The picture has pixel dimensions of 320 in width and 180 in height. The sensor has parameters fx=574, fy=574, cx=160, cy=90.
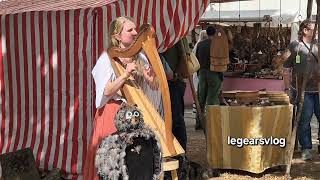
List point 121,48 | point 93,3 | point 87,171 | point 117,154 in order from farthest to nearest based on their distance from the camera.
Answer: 1. point 93,3
2. point 87,171
3. point 121,48
4. point 117,154

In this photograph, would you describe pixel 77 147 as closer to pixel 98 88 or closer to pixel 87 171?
pixel 87 171

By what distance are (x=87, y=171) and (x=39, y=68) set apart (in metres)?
1.78

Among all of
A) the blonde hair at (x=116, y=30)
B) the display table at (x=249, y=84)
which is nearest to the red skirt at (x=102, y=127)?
the blonde hair at (x=116, y=30)

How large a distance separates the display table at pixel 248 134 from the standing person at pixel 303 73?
31.3 inches

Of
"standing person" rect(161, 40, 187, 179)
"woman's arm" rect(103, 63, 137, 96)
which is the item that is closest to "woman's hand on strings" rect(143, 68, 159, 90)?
"woman's arm" rect(103, 63, 137, 96)

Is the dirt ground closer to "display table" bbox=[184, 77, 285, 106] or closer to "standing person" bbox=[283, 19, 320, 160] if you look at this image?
"standing person" bbox=[283, 19, 320, 160]

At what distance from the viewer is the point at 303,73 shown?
6539 mm

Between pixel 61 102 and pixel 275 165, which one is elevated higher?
pixel 61 102

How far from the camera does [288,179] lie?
5.65 m

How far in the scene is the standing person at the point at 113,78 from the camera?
12.5ft

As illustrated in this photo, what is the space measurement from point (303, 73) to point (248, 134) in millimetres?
1269

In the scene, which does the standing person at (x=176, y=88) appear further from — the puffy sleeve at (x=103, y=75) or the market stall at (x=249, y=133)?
the puffy sleeve at (x=103, y=75)

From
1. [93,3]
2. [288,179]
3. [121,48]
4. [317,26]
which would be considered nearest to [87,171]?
[121,48]

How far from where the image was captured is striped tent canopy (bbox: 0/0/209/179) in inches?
213
